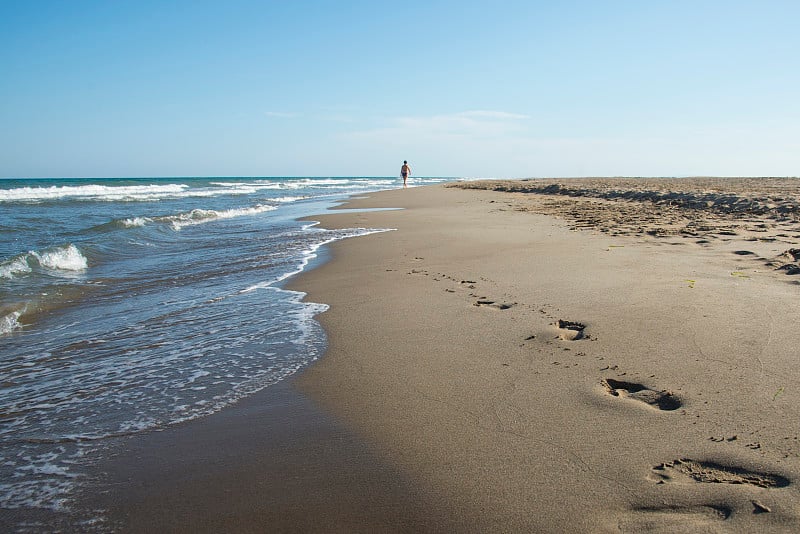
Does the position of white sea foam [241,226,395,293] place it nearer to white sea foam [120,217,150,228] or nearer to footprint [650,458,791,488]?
white sea foam [120,217,150,228]

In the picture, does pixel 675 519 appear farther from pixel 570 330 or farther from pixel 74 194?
pixel 74 194

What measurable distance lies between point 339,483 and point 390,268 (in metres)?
4.84

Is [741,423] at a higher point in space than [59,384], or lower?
higher

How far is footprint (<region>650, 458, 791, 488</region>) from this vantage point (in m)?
1.88

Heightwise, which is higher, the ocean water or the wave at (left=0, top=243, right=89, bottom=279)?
the wave at (left=0, top=243, right=89, bottom=279)

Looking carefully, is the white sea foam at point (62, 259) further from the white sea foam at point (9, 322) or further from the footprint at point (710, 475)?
the footprint at point (710, 475)

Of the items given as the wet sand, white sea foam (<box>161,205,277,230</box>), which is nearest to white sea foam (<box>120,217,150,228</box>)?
white sea foam (<box>161,205,277,230</box>)

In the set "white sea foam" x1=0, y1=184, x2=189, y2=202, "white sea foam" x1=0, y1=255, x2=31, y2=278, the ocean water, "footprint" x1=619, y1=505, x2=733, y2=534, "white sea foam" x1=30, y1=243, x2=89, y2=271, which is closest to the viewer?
"footprint" x1=619, y1=505, x2=733, y2=534

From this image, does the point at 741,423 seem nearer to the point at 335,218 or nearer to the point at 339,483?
the point at 339,483

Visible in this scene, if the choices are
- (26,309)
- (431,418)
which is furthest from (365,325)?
(26,309)

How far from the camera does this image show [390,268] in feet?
22.6

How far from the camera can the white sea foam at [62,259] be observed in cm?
811

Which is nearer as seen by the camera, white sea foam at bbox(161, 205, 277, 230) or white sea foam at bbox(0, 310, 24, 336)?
white sea foam at bbox(0, 310, 24, 336)

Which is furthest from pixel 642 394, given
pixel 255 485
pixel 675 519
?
pixel 255 485
